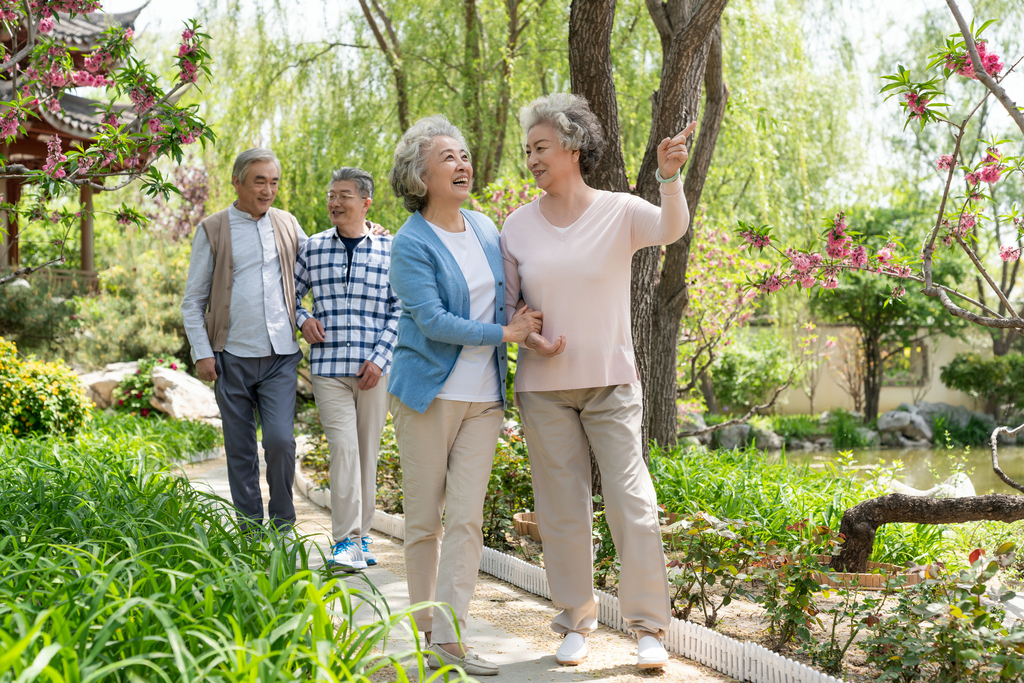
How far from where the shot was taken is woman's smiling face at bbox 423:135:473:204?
8.79 ft

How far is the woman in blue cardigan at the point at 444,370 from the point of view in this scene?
2590 millimetres

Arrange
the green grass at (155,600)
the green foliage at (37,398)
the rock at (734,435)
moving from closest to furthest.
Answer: the green grass at (155,600), the green foliage at (37,398), the rock at (734,435)

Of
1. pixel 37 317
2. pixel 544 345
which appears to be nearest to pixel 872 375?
pixel 37 317

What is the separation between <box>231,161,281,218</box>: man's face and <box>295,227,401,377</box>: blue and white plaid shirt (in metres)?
0.29

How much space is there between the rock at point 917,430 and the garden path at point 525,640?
1494 centimetres

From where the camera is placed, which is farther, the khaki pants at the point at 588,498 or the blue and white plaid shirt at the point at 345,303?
the blue and white plaid shirt at the point at 345,303

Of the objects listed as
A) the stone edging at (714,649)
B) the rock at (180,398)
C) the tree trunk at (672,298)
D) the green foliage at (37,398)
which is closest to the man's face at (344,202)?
the stone edging at (714,649)

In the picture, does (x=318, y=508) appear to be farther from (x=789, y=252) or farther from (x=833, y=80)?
(x=833, y=80)

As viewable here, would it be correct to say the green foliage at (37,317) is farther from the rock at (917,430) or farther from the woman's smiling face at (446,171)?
the rock at (917,430)

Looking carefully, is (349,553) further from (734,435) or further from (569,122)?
(734,435)

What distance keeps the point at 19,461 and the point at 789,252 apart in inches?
147

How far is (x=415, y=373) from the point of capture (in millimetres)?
2631

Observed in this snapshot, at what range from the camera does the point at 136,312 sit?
12570 mm

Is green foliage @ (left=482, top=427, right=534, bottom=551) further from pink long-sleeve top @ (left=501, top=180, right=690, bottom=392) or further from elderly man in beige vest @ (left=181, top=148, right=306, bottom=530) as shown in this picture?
pink long-sleeve top @ (left=501, top=180, right=690, bottom=392)
